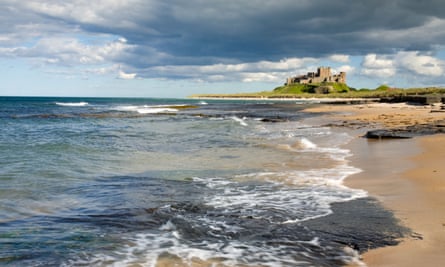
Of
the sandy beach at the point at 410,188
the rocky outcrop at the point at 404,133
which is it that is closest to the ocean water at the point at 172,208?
the sandy beach at the point at 410,188

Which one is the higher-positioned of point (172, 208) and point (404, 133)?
point (404, 133)

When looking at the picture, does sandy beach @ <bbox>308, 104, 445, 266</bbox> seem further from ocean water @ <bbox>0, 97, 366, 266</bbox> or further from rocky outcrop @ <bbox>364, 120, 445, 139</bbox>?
rocky outcrop @ <bbox>364, 120, 445, 139</bbox>

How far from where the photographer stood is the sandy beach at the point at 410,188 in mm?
4996

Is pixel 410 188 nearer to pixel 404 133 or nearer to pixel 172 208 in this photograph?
pixel 172 208

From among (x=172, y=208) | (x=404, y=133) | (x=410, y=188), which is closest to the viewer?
(x=172, y=208)

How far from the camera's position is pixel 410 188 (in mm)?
8508

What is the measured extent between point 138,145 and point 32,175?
8419 millimetres

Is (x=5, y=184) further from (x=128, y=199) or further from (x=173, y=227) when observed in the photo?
(x=173, y=227)

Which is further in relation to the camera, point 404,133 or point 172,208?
point 404,133

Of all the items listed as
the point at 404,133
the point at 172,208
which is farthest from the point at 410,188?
the point at 404,133

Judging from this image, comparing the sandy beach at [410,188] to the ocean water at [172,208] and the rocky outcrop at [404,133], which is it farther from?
the rocky outcrop at [404,133]

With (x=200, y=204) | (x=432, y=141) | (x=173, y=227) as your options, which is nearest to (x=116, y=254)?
(x=173, y=227)

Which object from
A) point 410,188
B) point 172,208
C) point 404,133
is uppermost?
point 404,133

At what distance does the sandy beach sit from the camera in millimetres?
4996
